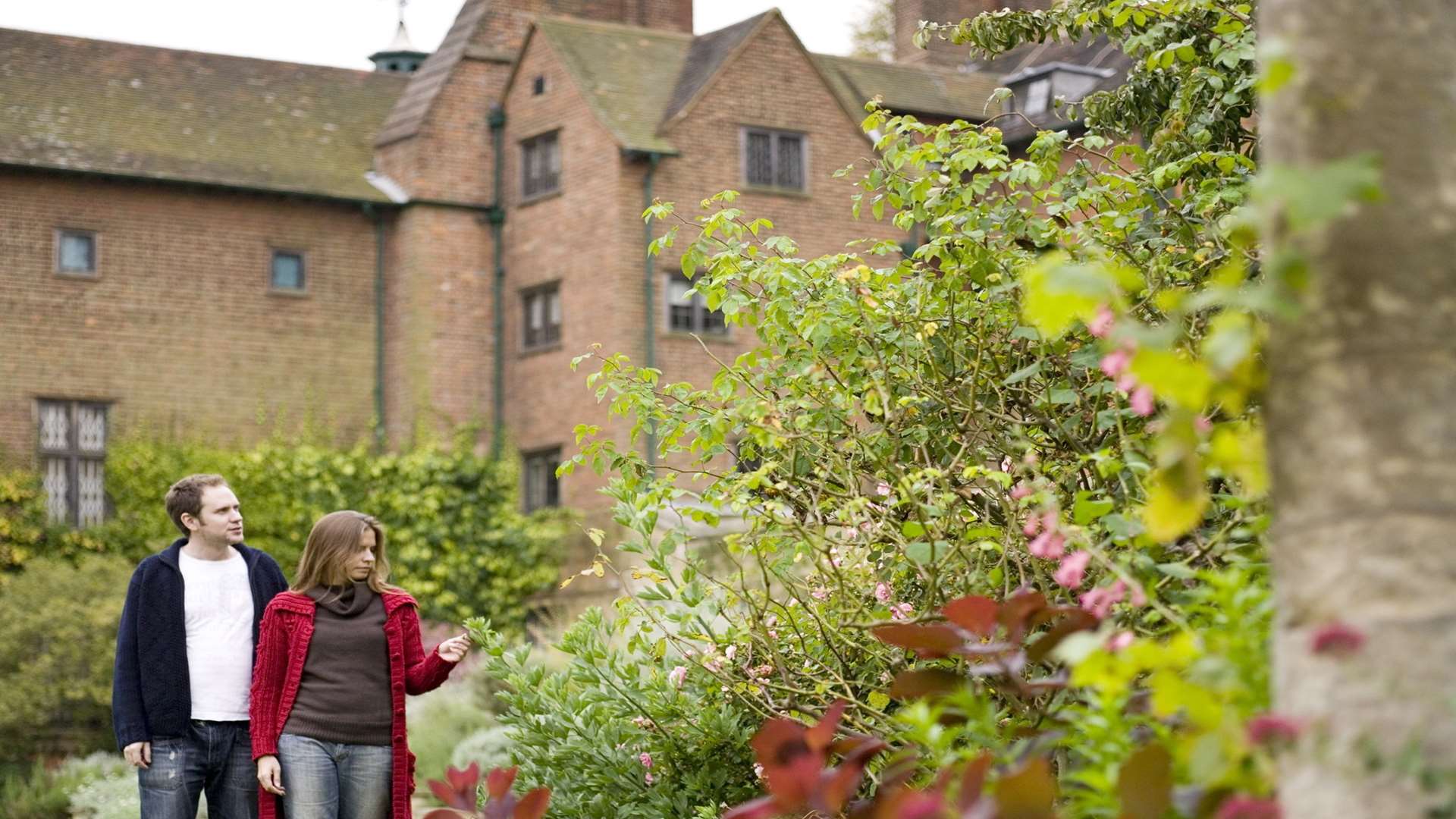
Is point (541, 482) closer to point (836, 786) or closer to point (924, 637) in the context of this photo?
point (924, 637)

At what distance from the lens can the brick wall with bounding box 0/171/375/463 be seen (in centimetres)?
2670

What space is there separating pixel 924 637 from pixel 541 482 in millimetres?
25607

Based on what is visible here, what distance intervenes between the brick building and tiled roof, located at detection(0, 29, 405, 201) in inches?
2.2

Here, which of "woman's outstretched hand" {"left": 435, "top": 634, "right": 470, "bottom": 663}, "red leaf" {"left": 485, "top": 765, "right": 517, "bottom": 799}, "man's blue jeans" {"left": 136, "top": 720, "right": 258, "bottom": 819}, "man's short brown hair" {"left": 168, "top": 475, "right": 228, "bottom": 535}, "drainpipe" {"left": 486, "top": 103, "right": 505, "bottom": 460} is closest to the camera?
"red leaf" {"left": 485, "top": 765, "right": 517, "bottom": 799}

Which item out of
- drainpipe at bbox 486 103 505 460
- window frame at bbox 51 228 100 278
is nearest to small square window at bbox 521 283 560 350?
drainpipe at bbox 486 103 505 460

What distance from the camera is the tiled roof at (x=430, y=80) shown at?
2927 cm

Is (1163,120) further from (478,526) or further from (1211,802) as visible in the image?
(478,526)

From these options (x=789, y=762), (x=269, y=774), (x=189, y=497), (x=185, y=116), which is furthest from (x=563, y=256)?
(x=789, y=762)

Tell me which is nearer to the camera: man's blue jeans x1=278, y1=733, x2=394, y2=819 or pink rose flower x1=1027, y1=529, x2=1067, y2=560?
pink rose flower x1=1027, y1=529, x2=1067, y2=560

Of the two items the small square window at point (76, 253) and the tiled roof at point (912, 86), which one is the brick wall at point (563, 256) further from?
the small square window at point (76, 253)

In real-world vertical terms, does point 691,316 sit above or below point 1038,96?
below

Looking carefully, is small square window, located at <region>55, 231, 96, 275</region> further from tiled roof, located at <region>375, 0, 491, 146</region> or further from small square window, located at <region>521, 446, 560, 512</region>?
small square window, located at <region>521, 446, 560, 512</region>

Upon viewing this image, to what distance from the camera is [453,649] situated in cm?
635

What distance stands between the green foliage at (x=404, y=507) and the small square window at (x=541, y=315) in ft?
6.68
